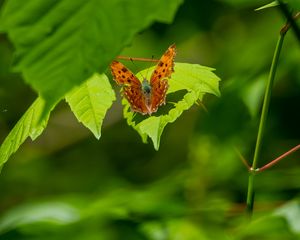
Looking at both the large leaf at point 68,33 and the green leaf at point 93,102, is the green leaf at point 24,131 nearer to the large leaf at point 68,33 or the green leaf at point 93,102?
the green leaf at point 93,102

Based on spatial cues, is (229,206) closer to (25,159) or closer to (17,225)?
(17,225)

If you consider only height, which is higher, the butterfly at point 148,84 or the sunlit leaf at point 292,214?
the butterfly at point 148,84

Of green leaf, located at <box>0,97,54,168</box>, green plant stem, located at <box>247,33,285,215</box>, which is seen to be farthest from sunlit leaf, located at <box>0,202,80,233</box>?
green plant stem, located at <box>247,33,285,215</box>

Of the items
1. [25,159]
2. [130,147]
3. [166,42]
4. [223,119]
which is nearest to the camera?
[223,119]

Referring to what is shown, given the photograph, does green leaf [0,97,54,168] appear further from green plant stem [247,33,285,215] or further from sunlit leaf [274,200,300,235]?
sunlit leaf [274,200,300,235]

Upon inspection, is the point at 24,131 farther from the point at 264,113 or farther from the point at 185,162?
the point at 185,162

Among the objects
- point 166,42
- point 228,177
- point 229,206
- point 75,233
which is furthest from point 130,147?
point 75,233

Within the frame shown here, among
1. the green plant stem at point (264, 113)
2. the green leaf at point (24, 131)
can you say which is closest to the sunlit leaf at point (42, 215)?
the green leaf at point (24, 131)

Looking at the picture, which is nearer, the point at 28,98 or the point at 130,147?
the point at 28,98
